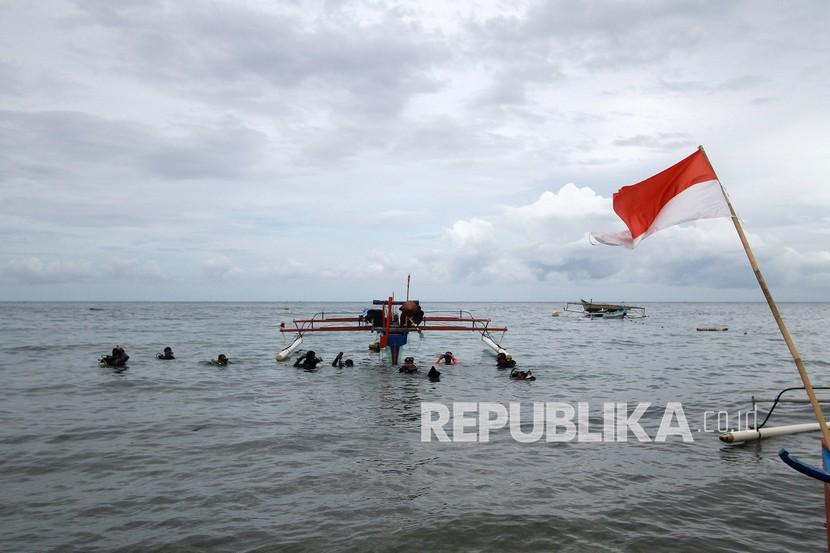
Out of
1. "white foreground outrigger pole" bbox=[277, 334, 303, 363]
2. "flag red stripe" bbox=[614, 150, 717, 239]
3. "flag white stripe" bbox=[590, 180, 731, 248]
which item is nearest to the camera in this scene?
"flag white stripe" bbox=[590, 180, 731, 248]

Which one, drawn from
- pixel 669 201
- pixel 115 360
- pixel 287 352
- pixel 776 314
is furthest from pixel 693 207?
pixel 115 360

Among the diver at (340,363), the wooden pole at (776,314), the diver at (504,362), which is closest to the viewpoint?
the wooden pole at (776,314)

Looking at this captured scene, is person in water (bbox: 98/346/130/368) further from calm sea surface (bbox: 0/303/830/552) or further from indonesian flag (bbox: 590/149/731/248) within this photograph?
indonesian flag (bbox: 590/149/731/248)

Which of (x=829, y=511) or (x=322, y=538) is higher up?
(x=829, y=511)

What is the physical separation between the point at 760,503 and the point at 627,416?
6.86m

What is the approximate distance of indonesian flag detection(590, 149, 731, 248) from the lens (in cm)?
630

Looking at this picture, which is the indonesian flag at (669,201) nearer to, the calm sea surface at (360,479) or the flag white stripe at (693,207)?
the flag white stripe at (693,207)

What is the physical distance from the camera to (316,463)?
11141mm

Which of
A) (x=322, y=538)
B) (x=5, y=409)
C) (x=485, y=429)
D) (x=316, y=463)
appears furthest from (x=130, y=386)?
(x=322, y=538)

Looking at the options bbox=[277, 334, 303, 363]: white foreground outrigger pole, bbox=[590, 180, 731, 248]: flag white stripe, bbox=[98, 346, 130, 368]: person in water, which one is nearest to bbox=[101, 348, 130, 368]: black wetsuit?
bbox=[98, 346, 130, 368]: person in water

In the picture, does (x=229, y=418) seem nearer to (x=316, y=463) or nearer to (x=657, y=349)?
(x=316, y=463)

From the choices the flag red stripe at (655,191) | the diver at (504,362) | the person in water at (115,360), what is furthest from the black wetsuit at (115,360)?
the flag red stripe at (655,191)

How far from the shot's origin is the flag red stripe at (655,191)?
650 cm

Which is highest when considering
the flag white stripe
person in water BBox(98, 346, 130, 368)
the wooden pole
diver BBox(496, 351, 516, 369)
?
the flag white stripe
